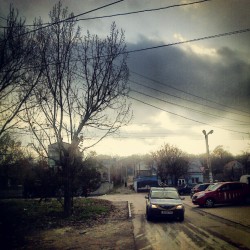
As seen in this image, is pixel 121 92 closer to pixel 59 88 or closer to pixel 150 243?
pixel 59 88

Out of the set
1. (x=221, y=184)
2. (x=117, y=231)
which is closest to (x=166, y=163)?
(x=221, y=184)

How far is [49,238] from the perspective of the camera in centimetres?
948

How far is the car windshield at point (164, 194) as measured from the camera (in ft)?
45.7

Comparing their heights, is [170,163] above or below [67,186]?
above

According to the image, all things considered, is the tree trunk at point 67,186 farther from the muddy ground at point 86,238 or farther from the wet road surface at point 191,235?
the wet road surface at point 191,235

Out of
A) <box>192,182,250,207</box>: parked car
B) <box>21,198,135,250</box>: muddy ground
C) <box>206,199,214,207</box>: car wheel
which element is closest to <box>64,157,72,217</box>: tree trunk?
<box>21,198,135,250</box>: muddy ground

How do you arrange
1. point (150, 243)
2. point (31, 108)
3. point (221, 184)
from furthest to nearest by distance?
point (221, 184) < point (31, 108) < point (150, 243)

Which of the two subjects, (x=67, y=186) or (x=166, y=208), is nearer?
(x=166, y=208)

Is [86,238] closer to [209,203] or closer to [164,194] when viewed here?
[164,194]

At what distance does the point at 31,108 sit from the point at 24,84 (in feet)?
6.14

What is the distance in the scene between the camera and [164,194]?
1423 cm

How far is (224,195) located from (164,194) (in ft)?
23.2

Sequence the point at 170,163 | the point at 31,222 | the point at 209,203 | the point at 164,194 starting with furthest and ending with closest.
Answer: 1. the point at 170,163
2. the point at 209,203
3. the point at 164,194
4. the point at 31,222

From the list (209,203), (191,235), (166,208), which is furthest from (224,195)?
(191,235)
